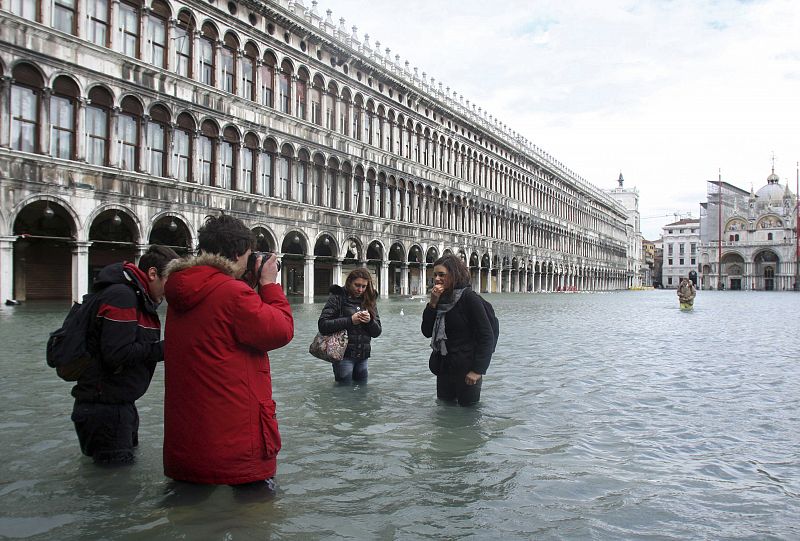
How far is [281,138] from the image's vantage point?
1187 inches

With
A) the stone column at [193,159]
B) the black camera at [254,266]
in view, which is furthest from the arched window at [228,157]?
the black camera at [254,266]

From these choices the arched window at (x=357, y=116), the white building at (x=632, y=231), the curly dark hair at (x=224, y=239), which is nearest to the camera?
the curly dark hair at (x=224, y=239)

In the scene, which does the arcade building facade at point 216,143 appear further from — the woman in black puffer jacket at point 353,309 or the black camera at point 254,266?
the black camera at point 254,266

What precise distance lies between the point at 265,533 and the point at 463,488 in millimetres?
1404

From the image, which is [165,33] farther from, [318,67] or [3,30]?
[318,67]

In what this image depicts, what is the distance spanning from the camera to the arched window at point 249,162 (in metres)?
28.1

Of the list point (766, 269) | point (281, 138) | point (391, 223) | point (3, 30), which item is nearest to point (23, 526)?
point (3, 30)

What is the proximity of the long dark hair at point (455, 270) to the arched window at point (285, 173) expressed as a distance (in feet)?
82.4

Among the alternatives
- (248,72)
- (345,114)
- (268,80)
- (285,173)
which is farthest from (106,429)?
(345,114)

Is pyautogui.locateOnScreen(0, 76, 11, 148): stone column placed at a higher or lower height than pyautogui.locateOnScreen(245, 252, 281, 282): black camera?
higher

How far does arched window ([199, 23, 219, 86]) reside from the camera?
85.6 feet

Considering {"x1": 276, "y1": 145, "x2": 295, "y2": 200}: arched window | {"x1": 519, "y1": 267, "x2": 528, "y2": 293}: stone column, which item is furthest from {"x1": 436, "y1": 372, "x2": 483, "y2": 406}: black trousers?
{"x1": 519, "y1": 267, "x2": 528, "y2": 293}: stone column

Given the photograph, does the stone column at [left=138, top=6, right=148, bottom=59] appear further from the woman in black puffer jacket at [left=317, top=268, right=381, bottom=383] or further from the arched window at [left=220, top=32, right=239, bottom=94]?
the woman in black puffer jacket at [left=317, top=268, right=381, bottom=383]

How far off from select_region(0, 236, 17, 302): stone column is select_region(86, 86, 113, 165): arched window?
381cm
